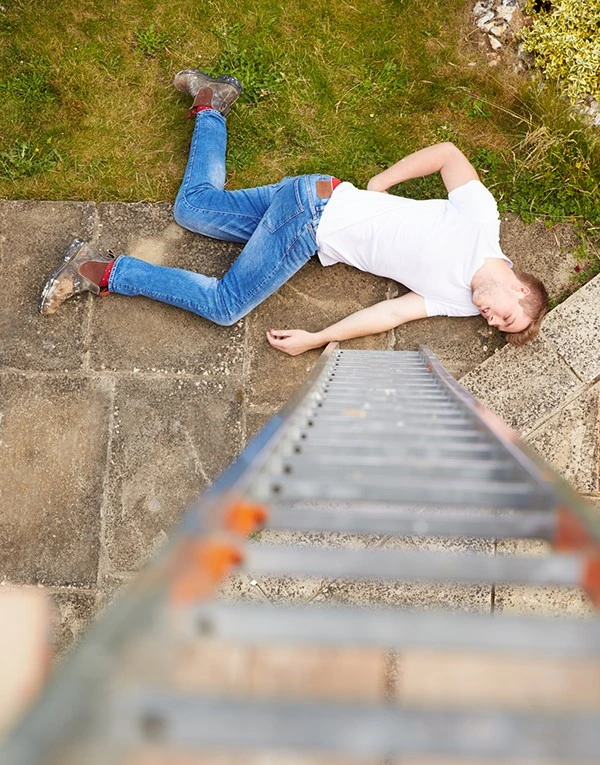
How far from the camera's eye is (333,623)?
0.89 m

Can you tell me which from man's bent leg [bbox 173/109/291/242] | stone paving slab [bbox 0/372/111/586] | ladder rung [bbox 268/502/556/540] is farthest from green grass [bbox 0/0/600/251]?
ladder rung [bbox 268/502/556/540]

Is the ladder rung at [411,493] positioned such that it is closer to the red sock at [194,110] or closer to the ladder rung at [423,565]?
the ladder rung at [423,565]

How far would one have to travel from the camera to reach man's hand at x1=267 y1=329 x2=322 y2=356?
10.6 ft

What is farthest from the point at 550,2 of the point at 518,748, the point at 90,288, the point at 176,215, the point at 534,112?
the point at 518,748

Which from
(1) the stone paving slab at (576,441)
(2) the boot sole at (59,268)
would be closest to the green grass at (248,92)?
(2) the boot sole at (59,268)

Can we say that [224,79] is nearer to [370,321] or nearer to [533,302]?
[370,321]

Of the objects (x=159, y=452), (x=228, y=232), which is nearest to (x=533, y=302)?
(x=228, y=232)

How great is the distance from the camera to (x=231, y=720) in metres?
0.75

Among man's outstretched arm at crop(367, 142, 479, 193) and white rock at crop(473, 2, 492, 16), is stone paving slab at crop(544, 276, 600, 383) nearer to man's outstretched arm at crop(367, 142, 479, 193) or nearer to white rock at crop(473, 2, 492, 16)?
man's outstretched arm at crop(367, 142, 479, 193)

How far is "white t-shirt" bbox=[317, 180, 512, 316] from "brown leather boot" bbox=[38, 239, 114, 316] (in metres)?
1.13

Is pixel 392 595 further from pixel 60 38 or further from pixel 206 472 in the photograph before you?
pixel 60 38

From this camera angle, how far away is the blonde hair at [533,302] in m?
3.02

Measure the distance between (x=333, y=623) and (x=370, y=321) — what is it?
2386mm

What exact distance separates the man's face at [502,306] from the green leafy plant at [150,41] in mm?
2139
